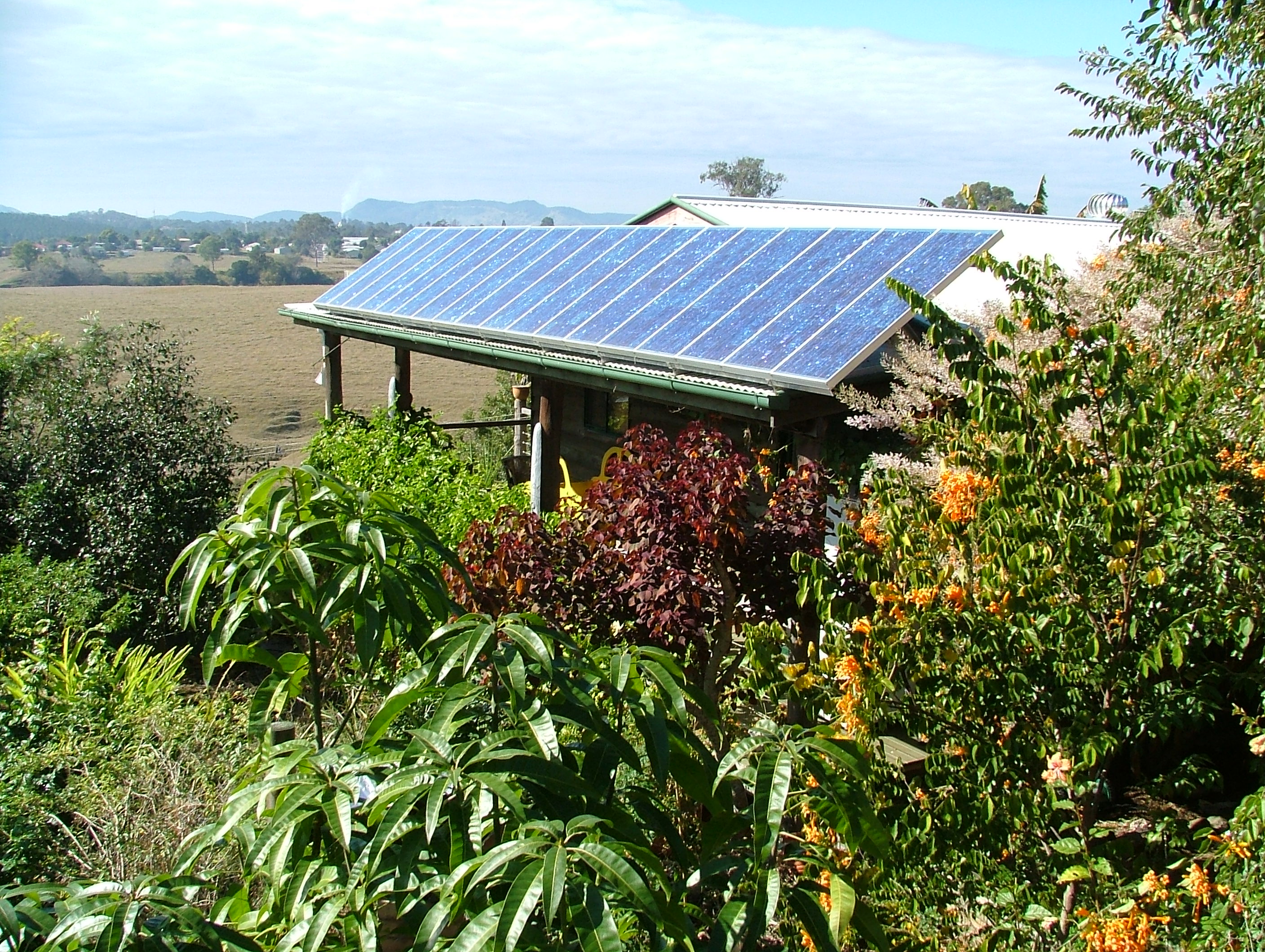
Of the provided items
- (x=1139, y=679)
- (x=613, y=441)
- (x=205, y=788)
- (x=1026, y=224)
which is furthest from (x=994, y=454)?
(x=613, y=441)

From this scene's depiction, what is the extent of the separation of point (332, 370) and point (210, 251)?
47340mm

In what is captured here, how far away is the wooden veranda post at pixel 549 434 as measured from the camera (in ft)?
34.2

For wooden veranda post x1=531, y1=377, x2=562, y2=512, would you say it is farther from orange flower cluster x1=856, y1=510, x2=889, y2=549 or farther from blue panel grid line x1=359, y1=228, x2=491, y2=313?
orange flower cluster x1=856, y1=510, x2=889, y2=549

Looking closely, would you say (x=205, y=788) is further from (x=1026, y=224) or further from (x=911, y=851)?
(x=1026, y=224)

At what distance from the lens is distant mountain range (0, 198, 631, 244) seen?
6267cm

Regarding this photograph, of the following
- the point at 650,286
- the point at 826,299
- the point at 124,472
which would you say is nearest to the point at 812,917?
the point at 826,299

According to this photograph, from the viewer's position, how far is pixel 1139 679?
3.66m

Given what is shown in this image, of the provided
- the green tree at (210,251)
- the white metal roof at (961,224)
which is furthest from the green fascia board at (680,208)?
the green tree at (210,251)

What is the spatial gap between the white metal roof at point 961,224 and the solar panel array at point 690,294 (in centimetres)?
50

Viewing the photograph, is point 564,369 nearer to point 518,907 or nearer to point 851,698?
point 851,698

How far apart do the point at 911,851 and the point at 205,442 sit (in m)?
8.52

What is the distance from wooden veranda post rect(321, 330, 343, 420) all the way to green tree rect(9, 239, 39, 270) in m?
38.1

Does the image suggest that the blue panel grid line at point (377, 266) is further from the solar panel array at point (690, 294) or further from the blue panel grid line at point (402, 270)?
the solar panel array at point (690, 294)

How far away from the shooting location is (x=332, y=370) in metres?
13.9
